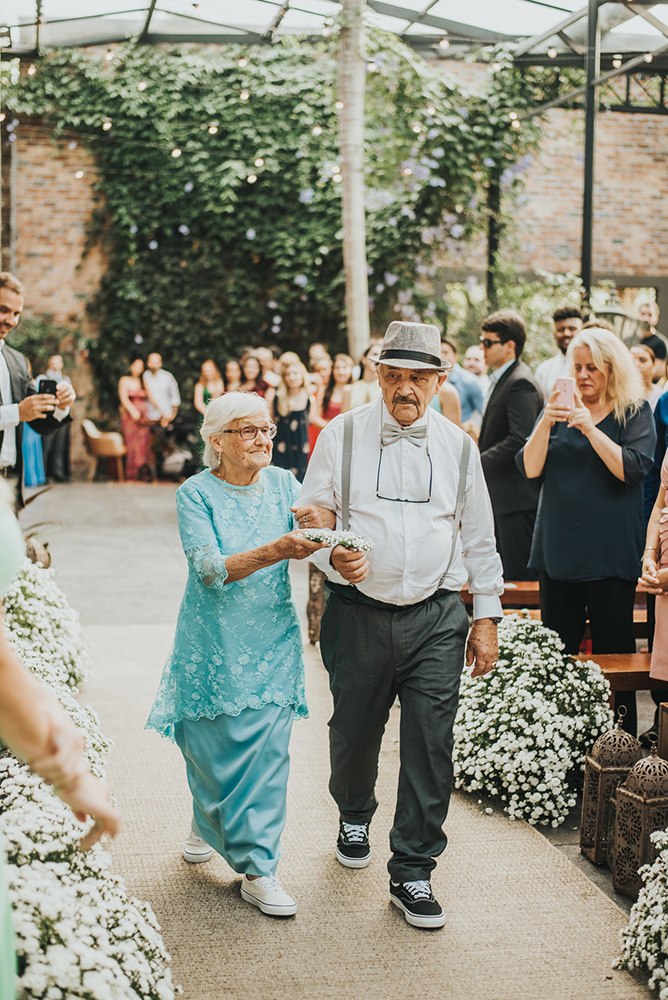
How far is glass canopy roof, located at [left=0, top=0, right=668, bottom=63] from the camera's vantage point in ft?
33.5

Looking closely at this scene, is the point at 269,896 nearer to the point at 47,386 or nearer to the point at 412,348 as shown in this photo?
the point at 412,348

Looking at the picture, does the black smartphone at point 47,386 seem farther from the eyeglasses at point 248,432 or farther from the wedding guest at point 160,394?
the wedding guest at point 160,394

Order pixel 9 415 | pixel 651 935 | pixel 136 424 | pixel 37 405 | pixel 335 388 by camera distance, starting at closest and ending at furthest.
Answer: pixel 651 935, pixel 37 405, pixel 9 415, pixel 335 388, pixel 136 424

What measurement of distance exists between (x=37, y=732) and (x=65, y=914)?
1.00 m

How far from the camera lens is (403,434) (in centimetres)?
319

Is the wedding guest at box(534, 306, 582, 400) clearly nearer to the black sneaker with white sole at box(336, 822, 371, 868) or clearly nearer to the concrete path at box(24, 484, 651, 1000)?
the concrete path at box(24, 484, 651, 1000)

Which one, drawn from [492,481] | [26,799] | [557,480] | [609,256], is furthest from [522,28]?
[26,799]

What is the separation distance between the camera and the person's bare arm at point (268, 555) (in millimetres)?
2980

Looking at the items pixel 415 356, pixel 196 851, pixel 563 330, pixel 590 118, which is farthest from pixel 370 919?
pixel 590 118

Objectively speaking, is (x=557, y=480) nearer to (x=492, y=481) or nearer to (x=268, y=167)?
(x=492, y=481)

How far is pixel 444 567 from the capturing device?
3.19 meters

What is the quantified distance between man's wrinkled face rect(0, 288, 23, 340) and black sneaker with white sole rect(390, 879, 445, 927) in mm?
3392

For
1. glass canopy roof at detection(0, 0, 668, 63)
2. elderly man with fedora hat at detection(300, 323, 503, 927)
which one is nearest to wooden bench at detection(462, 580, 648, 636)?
elderly man with fedora hat at detection(300, 323, 503, 927)

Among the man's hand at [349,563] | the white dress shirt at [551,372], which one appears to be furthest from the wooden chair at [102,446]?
the man's hand at [349,563]
